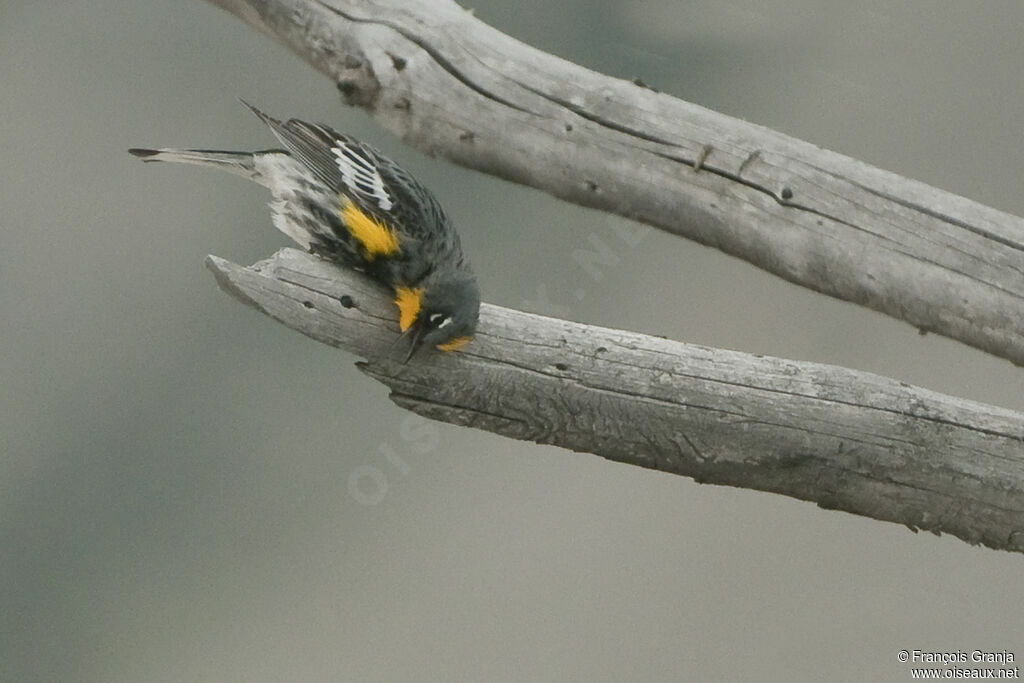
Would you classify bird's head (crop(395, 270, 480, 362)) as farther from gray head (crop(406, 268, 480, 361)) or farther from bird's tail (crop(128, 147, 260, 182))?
bird's tail (crop(128, 147, 260, 182))

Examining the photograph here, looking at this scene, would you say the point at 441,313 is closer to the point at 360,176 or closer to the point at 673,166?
the point at 360,176

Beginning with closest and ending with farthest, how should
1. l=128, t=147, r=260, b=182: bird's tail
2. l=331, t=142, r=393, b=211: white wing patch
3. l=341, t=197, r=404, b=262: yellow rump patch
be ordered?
l=341, t=197, r=404, b=262: yellow rump patch, l=331, t=142, r=393, b=211: white wing patch, l=128, t=147, r=260, b=182: bird's tail

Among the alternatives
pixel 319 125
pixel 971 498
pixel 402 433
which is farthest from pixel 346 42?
pixel 971 498

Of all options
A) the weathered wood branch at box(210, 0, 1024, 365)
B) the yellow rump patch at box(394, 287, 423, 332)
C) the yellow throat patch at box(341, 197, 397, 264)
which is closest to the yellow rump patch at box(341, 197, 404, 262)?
the yellow throat patch at box(341, 197, 397, 264)

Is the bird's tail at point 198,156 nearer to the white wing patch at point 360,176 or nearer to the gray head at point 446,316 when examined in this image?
the white wing patch at point 360,176

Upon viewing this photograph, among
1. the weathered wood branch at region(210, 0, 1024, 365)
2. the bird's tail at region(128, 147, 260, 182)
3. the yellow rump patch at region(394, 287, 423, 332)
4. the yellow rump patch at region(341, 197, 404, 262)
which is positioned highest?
the weathered wood branch at region(210, 0, 1024, 365)

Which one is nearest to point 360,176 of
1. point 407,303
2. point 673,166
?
point 407,303

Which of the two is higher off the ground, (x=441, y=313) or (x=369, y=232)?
(x=369, y=232)

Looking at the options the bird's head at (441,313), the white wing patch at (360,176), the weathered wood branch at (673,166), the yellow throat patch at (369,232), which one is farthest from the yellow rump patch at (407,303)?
the weathered wood branch at (673,166)
